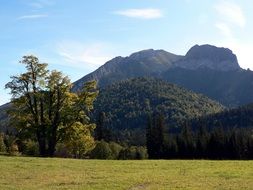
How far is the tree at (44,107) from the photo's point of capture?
231 feet

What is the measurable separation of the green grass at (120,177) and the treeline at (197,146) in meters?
97.5

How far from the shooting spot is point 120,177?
3447 cm

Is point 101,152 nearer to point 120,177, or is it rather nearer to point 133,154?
point 133,154

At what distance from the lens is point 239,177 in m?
34.4

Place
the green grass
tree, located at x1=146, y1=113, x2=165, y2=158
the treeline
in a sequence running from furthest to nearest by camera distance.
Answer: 1. tree, located at x1=146, y1=113, x2=165, y2=158
2. the treeline
3. the green grass

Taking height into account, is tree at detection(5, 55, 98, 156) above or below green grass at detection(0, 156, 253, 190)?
above

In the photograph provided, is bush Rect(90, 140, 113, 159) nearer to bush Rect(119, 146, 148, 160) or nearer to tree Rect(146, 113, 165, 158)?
bush Rect(119, 146, 148, 160)

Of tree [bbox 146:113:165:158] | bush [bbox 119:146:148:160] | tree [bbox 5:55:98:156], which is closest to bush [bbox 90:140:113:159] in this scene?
bush [bbox 119:146:148:160]

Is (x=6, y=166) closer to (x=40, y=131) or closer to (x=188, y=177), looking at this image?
(x=188, y=177)

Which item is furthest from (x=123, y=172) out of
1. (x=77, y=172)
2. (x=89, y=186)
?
(x=89, y=186)

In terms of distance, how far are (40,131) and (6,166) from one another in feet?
98.6

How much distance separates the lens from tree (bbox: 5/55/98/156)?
70438mm

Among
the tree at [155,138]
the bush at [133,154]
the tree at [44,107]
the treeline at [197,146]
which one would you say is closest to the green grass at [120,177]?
the tree at [44,107]

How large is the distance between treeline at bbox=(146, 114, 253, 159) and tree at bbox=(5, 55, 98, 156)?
2741 inches
